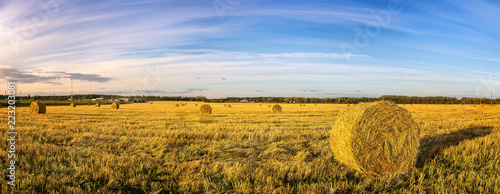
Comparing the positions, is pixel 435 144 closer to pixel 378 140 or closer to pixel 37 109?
pixel 378 140

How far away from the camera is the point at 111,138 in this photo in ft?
29.8

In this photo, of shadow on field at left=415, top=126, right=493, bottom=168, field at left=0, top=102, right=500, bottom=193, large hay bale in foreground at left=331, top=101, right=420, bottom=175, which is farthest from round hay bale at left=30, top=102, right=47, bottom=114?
shadow on field at left=415, top=126, right=493, bottom=168

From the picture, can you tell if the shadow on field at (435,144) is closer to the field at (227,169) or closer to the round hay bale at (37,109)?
the field at (227,169)

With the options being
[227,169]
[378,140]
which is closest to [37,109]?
[227,169]

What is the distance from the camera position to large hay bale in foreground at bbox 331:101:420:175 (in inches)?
246

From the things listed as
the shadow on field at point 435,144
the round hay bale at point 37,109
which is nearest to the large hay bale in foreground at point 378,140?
the shadow on field at point 435,144

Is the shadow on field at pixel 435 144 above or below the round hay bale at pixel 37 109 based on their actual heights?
below

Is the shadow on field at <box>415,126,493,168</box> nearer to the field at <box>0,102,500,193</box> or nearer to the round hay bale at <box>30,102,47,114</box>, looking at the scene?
the field at <box>0,102,500,193</box>

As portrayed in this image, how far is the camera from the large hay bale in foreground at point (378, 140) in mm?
6238

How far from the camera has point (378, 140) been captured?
6477mm

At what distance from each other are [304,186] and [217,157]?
280 centimetres

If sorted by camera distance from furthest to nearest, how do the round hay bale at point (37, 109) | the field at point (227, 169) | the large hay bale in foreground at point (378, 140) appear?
1. the round hay bale at point (37, 109)
2. the large hay bale in foreground at point (378, 140)
3. the field at point (227, 169)

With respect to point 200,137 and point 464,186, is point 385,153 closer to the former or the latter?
point 464,186

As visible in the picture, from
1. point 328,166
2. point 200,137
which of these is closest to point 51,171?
point 200,137
